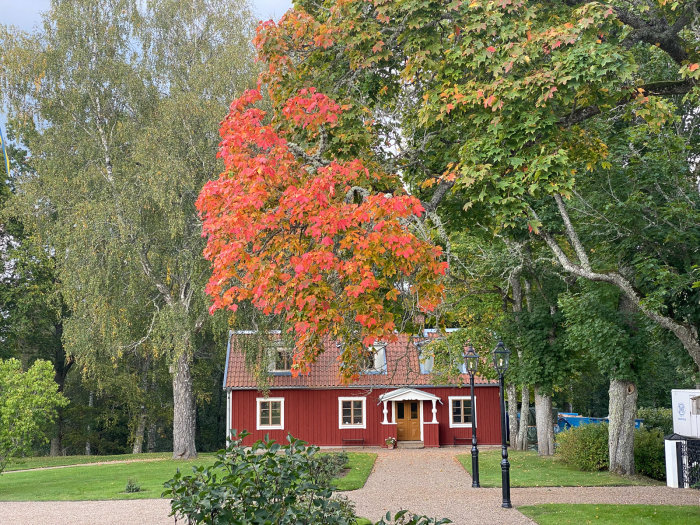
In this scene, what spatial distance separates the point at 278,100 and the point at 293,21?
990 millimetres

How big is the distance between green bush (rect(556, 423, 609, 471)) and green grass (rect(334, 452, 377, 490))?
18.9 feet

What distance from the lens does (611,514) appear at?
38.7ft

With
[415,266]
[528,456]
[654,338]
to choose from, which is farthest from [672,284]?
[528,456]

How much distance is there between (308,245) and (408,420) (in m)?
26.0

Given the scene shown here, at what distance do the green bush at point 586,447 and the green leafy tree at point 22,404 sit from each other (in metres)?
14.0

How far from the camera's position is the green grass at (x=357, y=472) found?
1627cm

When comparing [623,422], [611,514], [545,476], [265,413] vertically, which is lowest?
[545,476]

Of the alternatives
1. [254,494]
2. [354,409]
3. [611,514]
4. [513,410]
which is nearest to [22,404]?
[611,514]

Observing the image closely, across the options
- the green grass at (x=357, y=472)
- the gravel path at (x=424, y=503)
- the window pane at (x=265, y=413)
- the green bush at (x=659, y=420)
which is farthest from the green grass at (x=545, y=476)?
the window pane at (x=265, y=413)

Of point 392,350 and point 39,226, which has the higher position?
point 39,226

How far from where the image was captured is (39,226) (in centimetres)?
2241

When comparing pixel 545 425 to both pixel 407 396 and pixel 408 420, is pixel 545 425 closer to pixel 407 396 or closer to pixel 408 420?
pixel 407 396

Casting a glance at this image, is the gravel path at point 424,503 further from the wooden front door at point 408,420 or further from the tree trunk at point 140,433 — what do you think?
the tree trunk at point 140,433

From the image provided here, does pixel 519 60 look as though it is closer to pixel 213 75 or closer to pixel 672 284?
pixel 672 284
